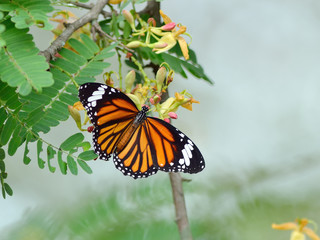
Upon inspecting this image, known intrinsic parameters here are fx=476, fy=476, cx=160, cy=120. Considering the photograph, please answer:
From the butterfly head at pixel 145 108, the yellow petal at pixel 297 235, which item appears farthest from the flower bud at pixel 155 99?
the yellow petal at pixel 297 235

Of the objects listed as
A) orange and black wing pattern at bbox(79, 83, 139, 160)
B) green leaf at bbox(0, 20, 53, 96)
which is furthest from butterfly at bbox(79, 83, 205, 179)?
green leaf at bbox(0, 20, 53, 96)

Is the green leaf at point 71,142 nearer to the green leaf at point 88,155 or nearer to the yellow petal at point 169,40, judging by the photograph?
the green leaf at point 88,155

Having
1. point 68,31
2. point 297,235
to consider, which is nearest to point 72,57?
point 68,31

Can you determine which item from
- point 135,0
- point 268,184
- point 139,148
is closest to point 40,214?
point 139,148

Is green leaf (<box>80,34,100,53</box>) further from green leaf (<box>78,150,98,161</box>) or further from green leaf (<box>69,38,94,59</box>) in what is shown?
green leaf (<box>78,150,98,161</box>)

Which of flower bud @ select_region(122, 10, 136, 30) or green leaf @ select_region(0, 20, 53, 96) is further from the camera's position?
flower bud @ select_region(122, 10, 136, 30)

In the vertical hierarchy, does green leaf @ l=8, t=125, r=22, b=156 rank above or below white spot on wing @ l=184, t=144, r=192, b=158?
above
